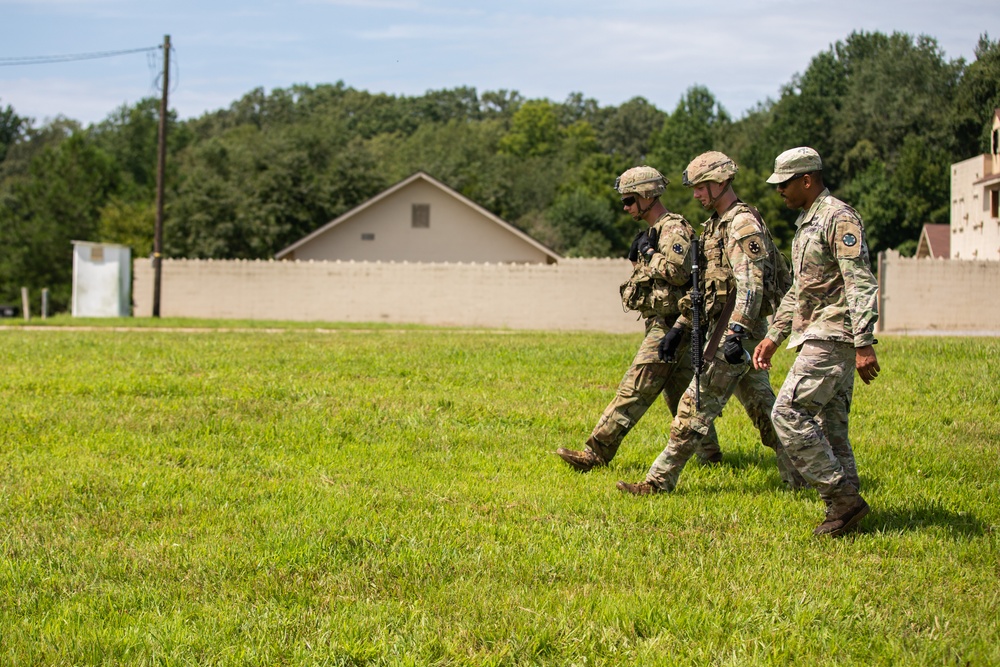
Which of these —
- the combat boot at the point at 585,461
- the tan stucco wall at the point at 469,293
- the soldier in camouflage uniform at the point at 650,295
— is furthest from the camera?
the tan stucco wall at the point at 469,293

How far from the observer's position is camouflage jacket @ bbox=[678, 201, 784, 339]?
6211 mm

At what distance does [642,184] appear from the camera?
7.09 meters

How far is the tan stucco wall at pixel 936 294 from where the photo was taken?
97.1 ft

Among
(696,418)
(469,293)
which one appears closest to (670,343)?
(696,418)

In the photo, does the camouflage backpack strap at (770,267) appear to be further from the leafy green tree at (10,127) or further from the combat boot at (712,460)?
the leafy green tree at (10,127)

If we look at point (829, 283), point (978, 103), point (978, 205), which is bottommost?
point (829, 283)

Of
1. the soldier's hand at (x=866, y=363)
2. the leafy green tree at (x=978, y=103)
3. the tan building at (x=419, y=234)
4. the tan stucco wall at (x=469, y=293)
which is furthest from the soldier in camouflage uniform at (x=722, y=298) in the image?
the leafy green tree at (x=978, y=103)

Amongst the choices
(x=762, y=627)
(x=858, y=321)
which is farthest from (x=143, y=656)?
(x=858, y=321)

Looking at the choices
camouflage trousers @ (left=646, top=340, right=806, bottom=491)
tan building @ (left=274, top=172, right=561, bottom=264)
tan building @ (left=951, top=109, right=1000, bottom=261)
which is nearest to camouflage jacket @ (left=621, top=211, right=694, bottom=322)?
camouflage trousers @ (left=646, top=340, right=806, bottom=491)

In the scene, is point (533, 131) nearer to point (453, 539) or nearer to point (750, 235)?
point (750, 235)

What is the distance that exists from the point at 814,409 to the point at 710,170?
1725 millimetres

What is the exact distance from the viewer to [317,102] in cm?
14338

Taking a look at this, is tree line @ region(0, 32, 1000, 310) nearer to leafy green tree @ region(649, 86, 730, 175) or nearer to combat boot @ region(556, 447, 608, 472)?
leafy green tree @ region(649, 86, 730, 175)

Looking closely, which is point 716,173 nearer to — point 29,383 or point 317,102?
point 29,383
